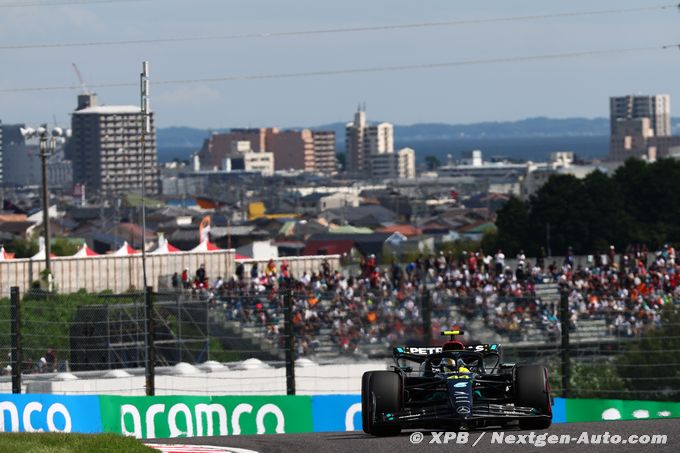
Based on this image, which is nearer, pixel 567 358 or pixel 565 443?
pixel 565 443

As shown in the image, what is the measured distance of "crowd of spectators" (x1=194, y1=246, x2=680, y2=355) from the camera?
32781mm

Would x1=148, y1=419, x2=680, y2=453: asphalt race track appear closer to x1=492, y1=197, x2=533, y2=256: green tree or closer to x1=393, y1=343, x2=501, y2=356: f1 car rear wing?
x1=393, y1=343, x2=501, y2=356: f1 car rear wing

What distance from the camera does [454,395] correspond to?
1476 centimetres

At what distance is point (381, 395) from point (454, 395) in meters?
0.77

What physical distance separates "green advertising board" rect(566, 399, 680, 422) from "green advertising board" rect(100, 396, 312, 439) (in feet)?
11.6

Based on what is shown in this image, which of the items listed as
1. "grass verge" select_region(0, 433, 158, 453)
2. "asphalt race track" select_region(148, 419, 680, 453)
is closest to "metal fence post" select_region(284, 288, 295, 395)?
"asphalt race track" select_region(148, 419, 680, 453)

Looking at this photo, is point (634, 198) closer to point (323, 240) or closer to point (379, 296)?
point (323, 240)

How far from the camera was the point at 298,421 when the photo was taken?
20.6 m

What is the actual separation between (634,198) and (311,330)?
71467mm

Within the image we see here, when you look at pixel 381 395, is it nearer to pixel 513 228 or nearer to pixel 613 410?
pixel 613 410

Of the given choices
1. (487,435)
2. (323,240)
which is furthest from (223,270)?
(323,240)

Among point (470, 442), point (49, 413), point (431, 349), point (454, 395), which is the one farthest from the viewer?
point (49, 413)

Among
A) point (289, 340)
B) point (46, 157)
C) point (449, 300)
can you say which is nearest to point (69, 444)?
point (289, 340)

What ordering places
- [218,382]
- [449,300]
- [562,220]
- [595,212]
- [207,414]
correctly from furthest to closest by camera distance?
[562,220] → [595,212] → [449,300] → [218,382] → [207,414]
